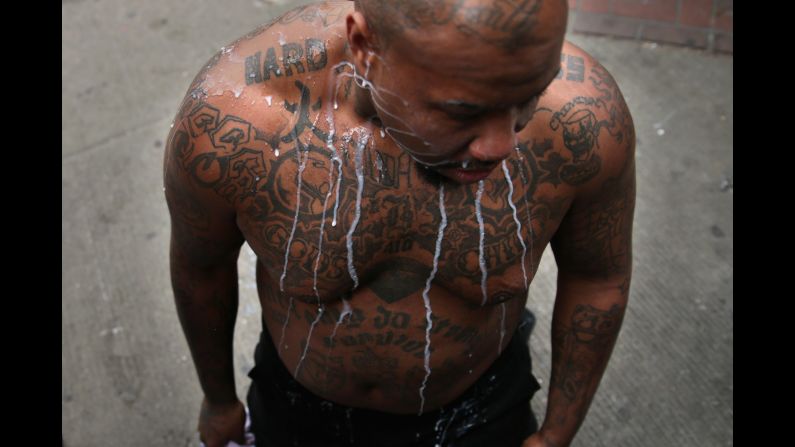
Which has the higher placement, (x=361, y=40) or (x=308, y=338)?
(x=361, y=40)

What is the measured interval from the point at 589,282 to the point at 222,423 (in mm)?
1051

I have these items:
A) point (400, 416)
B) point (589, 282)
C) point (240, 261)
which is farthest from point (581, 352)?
point (240, 261)

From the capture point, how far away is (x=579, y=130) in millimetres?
1796

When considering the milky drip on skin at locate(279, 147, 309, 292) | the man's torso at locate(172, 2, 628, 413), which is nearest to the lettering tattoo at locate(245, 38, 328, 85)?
the man's torso at locate(172, 2, 628, 413)

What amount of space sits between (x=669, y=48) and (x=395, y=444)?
2898 millimetres

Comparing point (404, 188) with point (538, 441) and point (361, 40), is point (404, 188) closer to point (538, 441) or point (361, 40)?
point (361, 40)

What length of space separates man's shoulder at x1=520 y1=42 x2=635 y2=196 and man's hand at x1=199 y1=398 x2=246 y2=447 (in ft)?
3.81

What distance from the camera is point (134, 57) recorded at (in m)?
4.62

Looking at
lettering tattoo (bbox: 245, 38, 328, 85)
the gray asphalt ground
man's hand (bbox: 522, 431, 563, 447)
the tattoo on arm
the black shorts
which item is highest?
lettering tattoo (bbox: 245, 38, 328, 85)

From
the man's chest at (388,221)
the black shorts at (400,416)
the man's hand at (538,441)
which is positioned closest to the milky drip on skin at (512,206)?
the man's chest at (388,221)

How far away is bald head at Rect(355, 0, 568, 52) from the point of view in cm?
139

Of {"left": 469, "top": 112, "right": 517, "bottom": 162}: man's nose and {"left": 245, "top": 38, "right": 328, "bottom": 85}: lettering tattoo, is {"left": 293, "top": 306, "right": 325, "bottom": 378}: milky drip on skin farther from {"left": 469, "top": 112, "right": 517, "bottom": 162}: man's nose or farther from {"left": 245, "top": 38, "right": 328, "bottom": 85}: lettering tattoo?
{"left": 469, "top": 112, "right": 517, "bottom": 162}: man's nose

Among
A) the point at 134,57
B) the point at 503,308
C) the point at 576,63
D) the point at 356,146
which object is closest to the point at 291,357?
the point at 503,308

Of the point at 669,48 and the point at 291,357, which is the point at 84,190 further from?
the point at 669,48
